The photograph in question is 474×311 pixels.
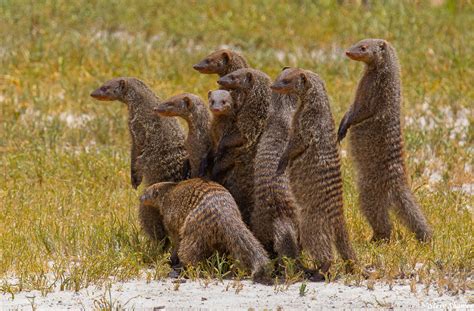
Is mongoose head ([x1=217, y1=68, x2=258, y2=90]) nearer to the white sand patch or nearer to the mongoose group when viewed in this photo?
the mongoose group

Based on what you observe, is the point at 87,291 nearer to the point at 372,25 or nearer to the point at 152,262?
the point at 152,262

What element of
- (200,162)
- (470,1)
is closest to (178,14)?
(470,1)

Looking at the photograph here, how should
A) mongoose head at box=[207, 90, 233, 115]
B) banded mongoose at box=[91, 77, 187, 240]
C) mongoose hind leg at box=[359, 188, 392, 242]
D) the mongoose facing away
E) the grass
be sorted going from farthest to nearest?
1. the mongoose facing away
2. mongoose hind leg at box=[359, 188, 392, 242]
3. banded mongoose at box=[91, 77, 187, 240]
4. mongoose head at box=[207, 90, 233, 115]
5. the grass

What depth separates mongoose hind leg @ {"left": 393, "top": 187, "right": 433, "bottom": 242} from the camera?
576 cm

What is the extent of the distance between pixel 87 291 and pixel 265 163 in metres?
1.12

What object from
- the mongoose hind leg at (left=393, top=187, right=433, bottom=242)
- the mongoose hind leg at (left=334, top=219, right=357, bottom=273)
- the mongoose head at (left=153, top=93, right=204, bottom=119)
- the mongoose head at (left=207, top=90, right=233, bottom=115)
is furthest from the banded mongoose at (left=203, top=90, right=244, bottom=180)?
the mongoose hind leg at (left=393, top=187, right=433, bottom=242)

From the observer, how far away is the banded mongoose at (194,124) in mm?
5602

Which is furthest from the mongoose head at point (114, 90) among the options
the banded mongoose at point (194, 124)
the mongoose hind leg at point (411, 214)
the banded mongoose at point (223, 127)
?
the mongoose hind leg at point (411, 214)

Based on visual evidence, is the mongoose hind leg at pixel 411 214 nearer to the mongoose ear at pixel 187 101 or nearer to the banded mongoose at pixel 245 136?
the banded mongoose at pixel 245 136

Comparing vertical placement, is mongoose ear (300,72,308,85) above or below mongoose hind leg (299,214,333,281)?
above

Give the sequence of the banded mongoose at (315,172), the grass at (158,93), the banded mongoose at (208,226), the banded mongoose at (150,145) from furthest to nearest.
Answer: the banded mongoose at (150,145)
the grass at (158,93)
the banded mongoose at (315,172)
the banded mongoose at (208,226)

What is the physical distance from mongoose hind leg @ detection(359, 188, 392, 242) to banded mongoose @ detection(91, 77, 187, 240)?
106 cm

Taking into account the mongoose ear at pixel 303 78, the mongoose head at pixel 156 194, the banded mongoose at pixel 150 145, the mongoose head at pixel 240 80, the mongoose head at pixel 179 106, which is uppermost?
the mongoose ear at pixel 303 78

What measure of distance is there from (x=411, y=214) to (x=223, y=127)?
1168mm
